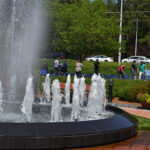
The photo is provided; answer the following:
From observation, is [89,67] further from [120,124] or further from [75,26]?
[120,124]

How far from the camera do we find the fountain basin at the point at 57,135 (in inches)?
305

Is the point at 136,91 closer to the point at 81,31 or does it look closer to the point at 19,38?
the point at 19,38

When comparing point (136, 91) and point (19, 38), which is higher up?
point (19, 38)

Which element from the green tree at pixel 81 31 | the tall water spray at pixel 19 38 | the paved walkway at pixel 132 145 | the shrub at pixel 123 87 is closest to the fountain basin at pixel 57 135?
the paved walkway at pixel 132 145

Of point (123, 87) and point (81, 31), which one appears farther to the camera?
point (81, 31)

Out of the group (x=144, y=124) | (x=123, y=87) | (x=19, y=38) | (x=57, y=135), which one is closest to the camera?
(x=57, y=135)

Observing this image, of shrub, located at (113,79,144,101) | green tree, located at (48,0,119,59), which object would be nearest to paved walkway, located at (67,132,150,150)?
shrub, located at (113,79,144,101)

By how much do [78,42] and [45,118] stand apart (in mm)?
25134

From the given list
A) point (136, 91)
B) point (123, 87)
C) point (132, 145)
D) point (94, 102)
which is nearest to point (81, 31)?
point (123, 87)

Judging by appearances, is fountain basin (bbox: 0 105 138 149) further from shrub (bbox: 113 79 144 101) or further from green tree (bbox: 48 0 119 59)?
green tree (bbox: 48 0 119 59)

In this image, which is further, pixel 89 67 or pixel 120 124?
pixel 89 67

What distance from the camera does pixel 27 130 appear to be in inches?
312

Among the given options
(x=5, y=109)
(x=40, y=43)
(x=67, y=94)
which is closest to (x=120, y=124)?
(x=5, y=109)

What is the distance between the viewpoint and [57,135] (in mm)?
7969
